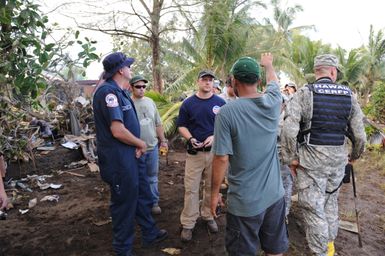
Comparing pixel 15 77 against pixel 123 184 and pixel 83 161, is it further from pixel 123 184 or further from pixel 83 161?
pixel 83 161

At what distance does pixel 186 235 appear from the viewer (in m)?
3.51

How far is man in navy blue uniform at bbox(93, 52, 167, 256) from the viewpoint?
277 centimetres

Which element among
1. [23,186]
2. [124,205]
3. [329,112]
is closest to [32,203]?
[23,186]

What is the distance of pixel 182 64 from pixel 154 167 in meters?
9.50

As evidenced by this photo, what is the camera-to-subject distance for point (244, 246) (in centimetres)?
216

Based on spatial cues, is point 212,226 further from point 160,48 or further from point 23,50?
point 160,48

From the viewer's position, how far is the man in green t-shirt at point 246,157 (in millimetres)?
2119

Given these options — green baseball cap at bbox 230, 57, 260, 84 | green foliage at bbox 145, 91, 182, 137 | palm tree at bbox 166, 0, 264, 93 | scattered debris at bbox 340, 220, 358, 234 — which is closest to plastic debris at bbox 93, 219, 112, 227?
green baseball cap at bbox 230, 57, 260, 84

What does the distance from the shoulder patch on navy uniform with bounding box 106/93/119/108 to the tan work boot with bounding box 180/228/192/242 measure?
5.51 feet

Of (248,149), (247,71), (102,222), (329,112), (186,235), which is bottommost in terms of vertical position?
(102,222)

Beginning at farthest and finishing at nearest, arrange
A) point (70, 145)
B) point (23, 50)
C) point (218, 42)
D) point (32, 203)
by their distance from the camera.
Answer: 1. point (218, 42)
2. point (70, 145)
3. point (32, 203)
4. point (23, 50)

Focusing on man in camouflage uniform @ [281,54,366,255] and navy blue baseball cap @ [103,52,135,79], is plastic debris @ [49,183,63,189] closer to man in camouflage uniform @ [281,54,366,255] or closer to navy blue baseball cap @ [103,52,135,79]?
navy blue baseball cap @ [103,52,135,79]

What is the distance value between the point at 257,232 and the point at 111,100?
5.31 ft

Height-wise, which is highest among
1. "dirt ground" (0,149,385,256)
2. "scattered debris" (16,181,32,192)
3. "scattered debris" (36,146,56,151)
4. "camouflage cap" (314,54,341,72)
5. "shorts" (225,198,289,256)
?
"camouflage cap" (314,54,341,72)
